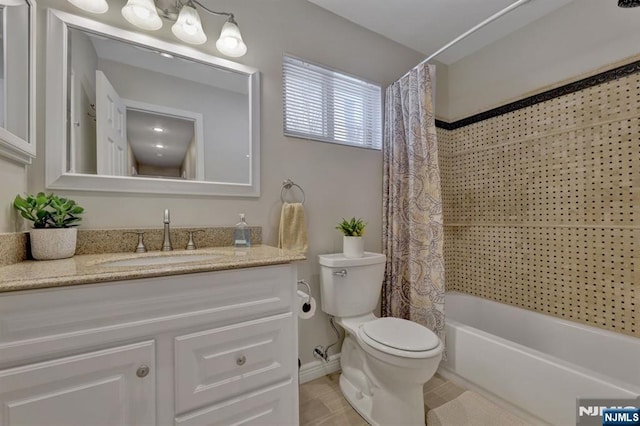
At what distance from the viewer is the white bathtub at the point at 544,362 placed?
1230 millimetres

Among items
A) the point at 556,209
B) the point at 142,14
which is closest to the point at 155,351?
the point at 142,14

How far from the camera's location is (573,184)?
1.76 metres

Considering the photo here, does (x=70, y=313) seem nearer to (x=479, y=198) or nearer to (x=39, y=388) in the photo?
(x=39, y=388)

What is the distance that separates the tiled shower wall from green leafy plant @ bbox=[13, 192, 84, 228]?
8.84 feet

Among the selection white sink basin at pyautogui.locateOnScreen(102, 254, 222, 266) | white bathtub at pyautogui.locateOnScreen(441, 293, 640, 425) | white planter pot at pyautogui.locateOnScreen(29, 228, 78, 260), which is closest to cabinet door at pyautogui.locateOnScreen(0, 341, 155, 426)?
white sink basin at pyautogui.locateOnScreen(102, 254, 222, 266)

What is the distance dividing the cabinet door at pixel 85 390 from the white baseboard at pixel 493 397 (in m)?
1.78

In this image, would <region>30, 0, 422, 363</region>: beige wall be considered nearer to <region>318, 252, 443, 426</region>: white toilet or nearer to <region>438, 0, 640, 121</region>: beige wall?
<region>318, 252, 443, 426</region>: white toilet

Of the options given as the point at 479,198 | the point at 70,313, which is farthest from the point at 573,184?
the point at 70,313

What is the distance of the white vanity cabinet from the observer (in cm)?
71

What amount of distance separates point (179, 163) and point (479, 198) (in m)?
2.36

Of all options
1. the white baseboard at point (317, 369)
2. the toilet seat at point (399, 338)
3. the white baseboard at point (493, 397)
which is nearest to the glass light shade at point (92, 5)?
the toilet seat at point (399, 338)

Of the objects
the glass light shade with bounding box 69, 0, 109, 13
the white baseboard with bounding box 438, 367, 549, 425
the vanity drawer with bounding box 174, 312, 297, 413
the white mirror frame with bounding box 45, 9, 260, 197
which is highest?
the glass light shade with bounding box 69, 0, 109, 13

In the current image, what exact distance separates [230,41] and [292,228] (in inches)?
44.3

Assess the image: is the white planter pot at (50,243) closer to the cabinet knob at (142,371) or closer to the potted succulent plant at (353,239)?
the cabinet knob at (142,371)
